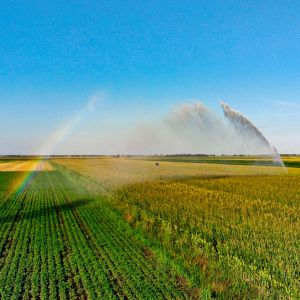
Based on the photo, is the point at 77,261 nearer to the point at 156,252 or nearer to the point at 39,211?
the point at 156,252

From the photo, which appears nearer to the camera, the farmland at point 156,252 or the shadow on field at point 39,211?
the farmland at point 156,252

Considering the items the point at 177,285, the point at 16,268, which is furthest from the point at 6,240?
the point at 177,285

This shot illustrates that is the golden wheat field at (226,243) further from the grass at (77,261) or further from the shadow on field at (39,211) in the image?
the shadow on field at (39,211)

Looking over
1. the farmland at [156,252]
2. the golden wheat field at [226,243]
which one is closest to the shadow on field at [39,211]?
the farmland at [156,252]

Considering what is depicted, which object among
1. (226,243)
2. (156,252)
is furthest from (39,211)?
(226,243)

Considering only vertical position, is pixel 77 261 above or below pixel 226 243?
below

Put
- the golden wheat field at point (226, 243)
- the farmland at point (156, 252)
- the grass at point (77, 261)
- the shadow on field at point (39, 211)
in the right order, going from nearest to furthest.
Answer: the golden wheat field at point (226, 243) < the farmland at point (156, 252) < the grass at point (77, 261) < the shadow on field at point (39, 211)

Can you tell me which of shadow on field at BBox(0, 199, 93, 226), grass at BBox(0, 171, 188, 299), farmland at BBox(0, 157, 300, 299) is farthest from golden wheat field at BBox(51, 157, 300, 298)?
shadow on field at BBox(0, 199, 93, 226)

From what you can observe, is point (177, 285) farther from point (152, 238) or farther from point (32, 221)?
point (32, 221)

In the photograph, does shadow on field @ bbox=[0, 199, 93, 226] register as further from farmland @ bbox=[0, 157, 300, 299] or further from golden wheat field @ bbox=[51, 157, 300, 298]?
golden wheat field @ bbox=[51, 157, 300, 298]
